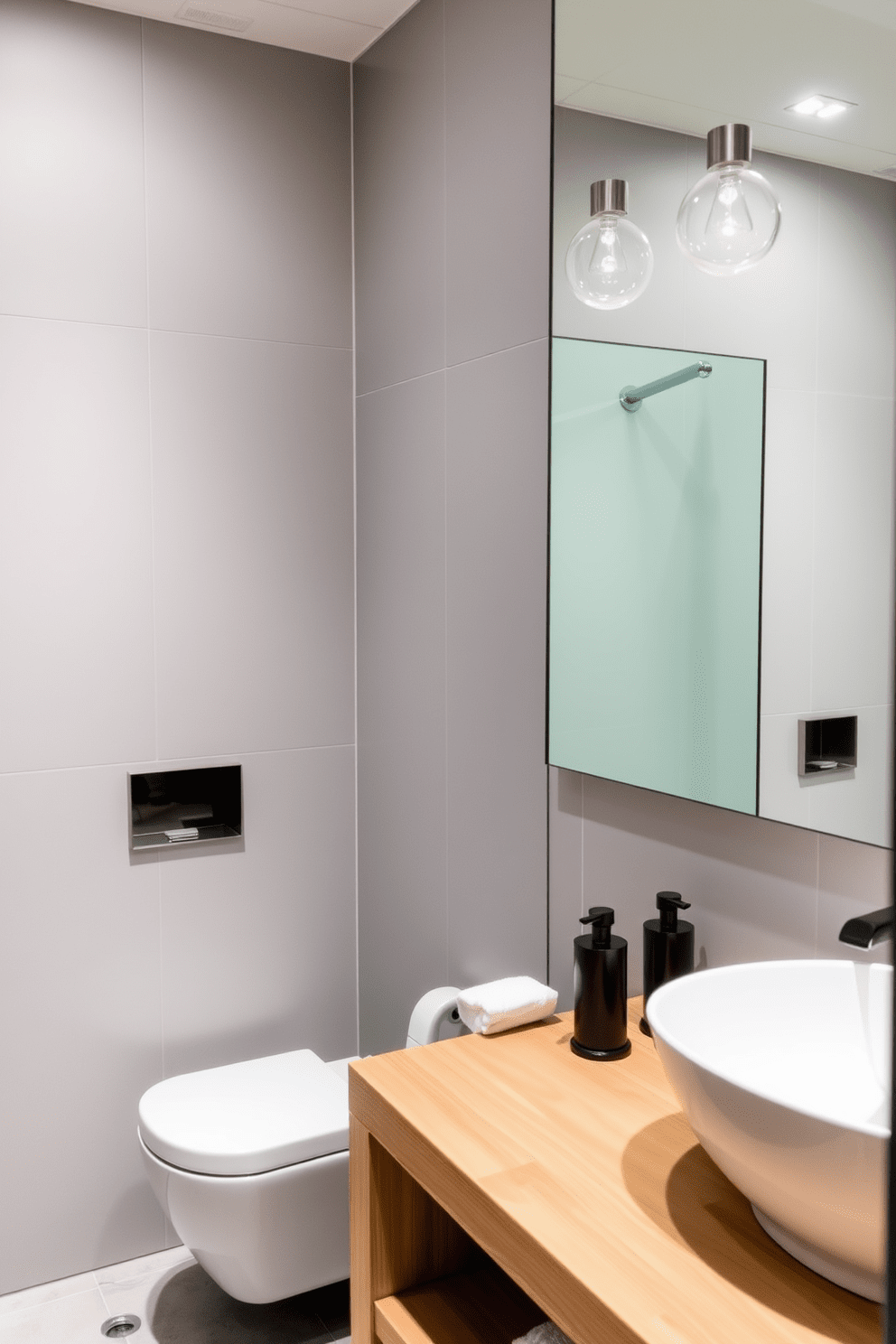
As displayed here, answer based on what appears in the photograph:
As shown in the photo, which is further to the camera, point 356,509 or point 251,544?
point 356,509

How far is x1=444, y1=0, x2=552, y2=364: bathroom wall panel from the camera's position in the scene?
1717 mm

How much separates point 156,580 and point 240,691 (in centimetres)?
29

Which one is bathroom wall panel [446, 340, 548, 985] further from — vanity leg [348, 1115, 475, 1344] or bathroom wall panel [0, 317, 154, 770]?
bathroom wall panel [0, 317, 154, 770]

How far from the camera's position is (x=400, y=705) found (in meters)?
2.22

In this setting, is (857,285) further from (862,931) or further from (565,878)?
(565,878)

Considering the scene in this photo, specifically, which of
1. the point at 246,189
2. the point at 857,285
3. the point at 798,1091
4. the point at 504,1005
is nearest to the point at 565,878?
the point at 504,1005

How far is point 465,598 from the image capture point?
1.97m

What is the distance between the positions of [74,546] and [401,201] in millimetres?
941

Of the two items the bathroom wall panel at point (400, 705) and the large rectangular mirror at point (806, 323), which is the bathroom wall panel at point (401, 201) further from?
the large rectangular mirror at point (806, 323)

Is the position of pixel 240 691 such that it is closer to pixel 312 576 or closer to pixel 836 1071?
pixel 312 576

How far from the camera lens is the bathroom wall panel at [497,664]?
1788 millimetres

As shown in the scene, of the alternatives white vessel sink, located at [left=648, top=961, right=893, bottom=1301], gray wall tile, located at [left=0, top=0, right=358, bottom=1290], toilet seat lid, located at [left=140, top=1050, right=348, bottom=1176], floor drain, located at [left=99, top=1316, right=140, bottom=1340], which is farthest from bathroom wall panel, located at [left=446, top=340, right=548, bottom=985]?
floor drain, located at [left=99, top=1316, right=140, bottom=1340]

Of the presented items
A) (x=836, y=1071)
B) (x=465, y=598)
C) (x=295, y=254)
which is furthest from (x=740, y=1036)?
(x=295, y=254)

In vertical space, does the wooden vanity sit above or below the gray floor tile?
above
